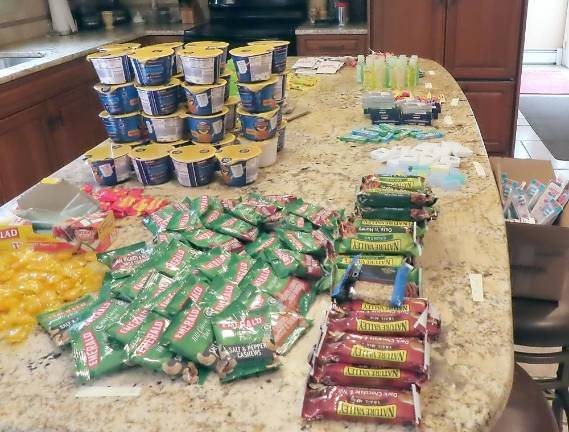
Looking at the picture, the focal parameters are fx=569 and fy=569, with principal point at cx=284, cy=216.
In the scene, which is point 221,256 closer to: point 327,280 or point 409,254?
point 327,280

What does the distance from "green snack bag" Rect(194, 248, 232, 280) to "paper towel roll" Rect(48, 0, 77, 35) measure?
359cm

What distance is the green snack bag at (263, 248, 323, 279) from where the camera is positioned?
3.34 ft

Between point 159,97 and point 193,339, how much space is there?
33.4 inches

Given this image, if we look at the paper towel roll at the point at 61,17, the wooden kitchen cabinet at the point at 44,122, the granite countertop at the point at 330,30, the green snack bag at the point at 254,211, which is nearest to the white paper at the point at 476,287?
the green snack bag at the point at 254,211

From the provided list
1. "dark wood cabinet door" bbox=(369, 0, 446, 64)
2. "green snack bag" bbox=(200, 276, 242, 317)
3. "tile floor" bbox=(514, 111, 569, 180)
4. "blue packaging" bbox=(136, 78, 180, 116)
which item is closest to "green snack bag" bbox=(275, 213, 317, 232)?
"green snack bag" bbox=(200, 276, 242, 317)

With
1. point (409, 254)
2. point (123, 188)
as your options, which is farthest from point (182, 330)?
point (123, 188)

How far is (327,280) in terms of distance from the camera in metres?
1.02

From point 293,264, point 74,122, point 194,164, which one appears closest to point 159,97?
point 194,164

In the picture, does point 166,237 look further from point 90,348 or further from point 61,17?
point 61,17

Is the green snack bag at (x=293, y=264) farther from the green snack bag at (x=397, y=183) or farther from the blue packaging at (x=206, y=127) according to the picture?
the blue packaging at (x=206, y=127)

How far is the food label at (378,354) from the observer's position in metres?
0.79

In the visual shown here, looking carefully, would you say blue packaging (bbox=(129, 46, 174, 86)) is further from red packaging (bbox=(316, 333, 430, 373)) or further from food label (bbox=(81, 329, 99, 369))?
red packaging (bbox=(316, 333, 430, 373))

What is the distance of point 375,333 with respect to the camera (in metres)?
0.84

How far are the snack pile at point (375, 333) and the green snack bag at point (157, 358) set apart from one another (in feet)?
0.60
